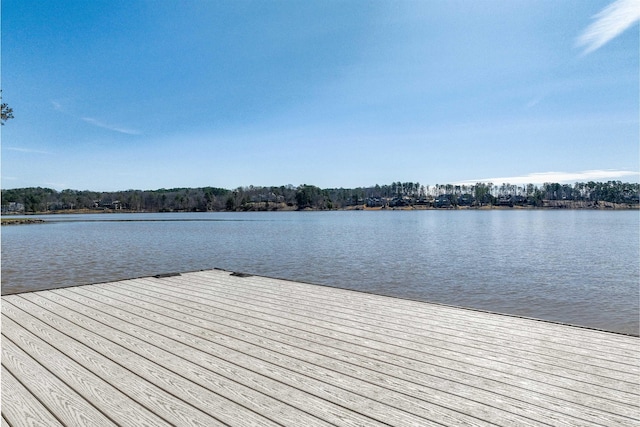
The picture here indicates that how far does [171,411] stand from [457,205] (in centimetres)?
12475

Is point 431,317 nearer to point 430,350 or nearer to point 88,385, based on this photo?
point 430,350

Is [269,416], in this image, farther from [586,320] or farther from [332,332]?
[586,320]

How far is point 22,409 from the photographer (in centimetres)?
239

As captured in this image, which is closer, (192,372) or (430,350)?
(192,372)

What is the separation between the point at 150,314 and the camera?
4.65 meters

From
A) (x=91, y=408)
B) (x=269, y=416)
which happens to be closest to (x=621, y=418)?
(x=269, y=416)

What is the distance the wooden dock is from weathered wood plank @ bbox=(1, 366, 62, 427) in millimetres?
11

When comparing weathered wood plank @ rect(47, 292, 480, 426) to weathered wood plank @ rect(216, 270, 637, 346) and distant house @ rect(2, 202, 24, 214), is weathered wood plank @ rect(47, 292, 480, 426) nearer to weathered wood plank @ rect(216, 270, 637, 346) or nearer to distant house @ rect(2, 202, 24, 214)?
weathered wood plank @ rect(216, 270, 637, 346)

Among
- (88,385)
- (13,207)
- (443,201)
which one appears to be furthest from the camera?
(443,201)

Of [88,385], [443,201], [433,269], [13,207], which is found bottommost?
[433,269]

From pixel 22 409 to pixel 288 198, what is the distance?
113m

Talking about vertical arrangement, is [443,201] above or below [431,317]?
above

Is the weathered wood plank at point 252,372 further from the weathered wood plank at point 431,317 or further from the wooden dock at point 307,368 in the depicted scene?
the weathered wood plank at point 431,317

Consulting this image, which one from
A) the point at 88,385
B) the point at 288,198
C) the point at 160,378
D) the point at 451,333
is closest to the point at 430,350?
the point at 451,333
